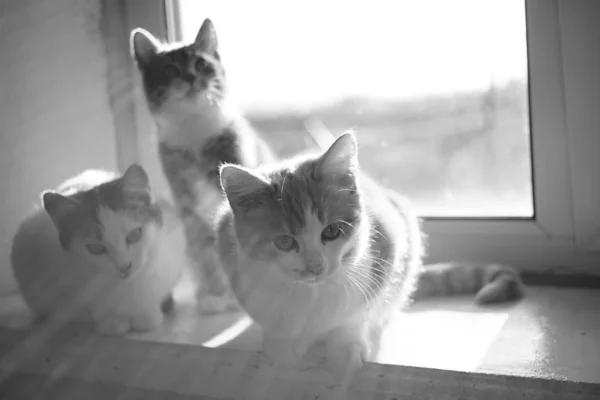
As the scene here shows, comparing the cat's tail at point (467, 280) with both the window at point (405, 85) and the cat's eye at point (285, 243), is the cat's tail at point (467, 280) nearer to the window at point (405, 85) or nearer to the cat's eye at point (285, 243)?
the window at point (405, 85)

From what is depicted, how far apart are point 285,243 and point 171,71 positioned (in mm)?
549

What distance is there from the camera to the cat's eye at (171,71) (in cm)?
131

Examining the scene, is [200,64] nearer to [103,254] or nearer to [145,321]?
[103,254]

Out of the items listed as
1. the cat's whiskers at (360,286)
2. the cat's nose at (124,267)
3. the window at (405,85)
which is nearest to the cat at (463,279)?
the window at (405,85)

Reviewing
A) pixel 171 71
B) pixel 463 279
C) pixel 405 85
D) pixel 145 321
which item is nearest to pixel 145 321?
pixel 145 321

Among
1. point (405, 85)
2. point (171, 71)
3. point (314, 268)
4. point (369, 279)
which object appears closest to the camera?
point (314, 268)

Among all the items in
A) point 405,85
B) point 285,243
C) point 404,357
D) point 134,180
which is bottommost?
point 404,357

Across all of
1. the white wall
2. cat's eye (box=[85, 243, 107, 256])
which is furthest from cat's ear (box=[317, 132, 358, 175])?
the white wall

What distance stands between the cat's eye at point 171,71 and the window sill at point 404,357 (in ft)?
1.82

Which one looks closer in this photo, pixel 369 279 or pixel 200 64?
pixel 369 279

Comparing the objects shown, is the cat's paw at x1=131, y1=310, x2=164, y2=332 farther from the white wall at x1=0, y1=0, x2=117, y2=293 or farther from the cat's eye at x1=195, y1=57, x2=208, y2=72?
the cat's eye at x1=195, y1=57, x2=208, y2=72

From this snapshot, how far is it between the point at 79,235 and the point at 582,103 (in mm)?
1081

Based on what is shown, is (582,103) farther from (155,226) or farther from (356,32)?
(155,226)

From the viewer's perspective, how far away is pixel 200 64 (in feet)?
4.33
